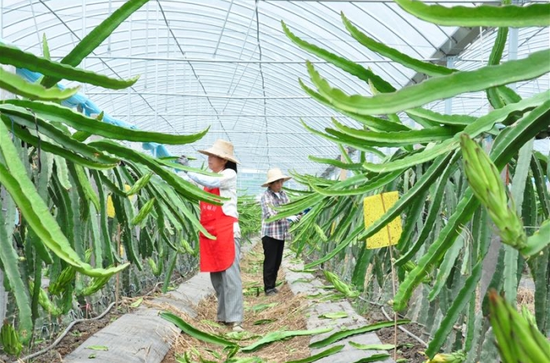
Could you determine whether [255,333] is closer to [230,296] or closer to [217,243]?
[230,296]

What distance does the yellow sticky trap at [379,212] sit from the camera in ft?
6.70

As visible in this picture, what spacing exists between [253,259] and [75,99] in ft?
27.6

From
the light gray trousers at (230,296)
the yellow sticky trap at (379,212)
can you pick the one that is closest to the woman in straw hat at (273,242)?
the light gray trousers at (230,296)

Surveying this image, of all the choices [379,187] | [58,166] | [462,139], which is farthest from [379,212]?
[462,139]

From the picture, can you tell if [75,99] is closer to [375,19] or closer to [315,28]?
[375,19]

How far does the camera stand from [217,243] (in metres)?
4.14

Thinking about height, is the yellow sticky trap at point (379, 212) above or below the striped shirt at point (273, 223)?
above

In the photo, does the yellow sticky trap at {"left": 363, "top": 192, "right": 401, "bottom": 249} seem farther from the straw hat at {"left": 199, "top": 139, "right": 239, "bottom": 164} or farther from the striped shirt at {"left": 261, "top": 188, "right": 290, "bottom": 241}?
the striped shirt at {"left": 261, "top": 188, "right": 290, "bottom": 241}

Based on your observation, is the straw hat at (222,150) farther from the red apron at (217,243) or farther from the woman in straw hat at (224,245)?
the red apron at (217,243)

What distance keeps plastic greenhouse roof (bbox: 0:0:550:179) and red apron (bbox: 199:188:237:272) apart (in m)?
3.82

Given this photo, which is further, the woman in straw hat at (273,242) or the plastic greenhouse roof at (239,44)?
the plastic greenhouse roof at (239,44)

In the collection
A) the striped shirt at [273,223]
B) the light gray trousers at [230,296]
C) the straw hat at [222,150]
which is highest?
the straw hat at [222,150]

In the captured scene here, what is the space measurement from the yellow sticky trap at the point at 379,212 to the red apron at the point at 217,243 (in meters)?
2.07

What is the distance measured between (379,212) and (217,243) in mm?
2204
